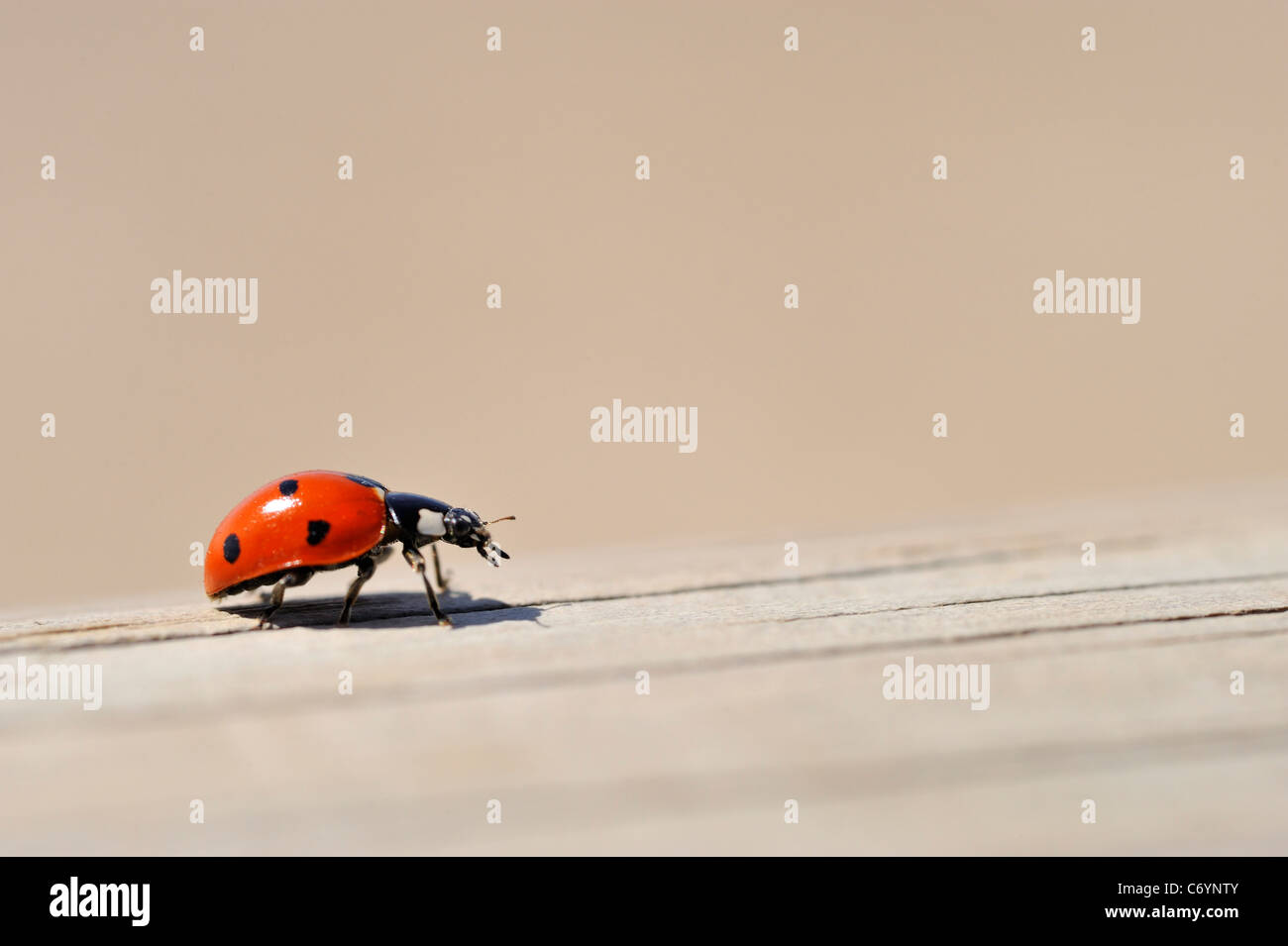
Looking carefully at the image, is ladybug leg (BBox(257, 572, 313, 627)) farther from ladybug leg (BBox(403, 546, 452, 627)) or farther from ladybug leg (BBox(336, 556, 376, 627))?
ladybug leg (BBox(403, 546, 452, 627))

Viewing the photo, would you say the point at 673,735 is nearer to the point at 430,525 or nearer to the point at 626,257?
the point at 430,525

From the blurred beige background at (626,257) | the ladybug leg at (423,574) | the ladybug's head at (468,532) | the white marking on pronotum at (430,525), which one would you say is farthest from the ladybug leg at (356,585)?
the blurred beige background at (626,257)

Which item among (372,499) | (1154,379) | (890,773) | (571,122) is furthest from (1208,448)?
(890,773)

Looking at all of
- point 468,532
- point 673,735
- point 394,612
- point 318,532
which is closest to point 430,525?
point 468,532

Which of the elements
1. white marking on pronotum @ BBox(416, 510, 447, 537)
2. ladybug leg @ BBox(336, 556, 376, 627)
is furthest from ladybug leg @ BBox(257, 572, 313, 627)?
white marking on pronotum @ BBox(416, 510, 447, 537)

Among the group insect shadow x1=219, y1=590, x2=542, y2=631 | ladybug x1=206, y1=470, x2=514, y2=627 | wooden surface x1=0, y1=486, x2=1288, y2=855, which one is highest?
ladybug x1=206, y1=470, x2=514, y2=627

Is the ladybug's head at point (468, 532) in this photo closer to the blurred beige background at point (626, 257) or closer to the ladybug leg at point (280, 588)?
the ladybug leg at point (280, 588)
